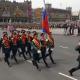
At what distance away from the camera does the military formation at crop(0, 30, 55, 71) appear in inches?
666

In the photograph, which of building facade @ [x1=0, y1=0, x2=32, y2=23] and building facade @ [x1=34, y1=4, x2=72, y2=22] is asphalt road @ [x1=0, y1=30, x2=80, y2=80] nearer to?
building facade @ [x1=0, y1=0, x2=32, y2=23]

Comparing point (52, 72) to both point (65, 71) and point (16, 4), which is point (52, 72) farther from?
point (16, 4)

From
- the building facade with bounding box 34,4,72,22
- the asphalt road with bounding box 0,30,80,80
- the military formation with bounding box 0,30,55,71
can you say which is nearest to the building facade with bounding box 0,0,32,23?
the building facade with bounding box 34,4,72,22

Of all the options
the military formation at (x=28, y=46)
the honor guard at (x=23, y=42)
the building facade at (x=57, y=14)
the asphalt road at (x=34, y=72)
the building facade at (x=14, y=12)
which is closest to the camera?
the asphalt road at (x=34, y=72)

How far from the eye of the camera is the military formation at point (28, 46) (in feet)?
55.5

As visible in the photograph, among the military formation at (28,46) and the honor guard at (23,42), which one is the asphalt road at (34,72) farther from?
the honor guard at (23,42)

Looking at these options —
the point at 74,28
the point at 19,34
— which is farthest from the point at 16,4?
the point at 19,34

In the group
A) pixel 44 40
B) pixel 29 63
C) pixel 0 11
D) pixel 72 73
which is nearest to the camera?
pixel 72 73

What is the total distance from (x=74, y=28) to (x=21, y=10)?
369ft

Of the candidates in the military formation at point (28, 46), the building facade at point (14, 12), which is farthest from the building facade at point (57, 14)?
the military formation at point (28, 46)

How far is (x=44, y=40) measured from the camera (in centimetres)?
1759

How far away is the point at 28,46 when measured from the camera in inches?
875

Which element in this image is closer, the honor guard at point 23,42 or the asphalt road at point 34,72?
the asphalt road at point 34,72

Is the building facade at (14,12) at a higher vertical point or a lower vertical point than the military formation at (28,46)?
lower
